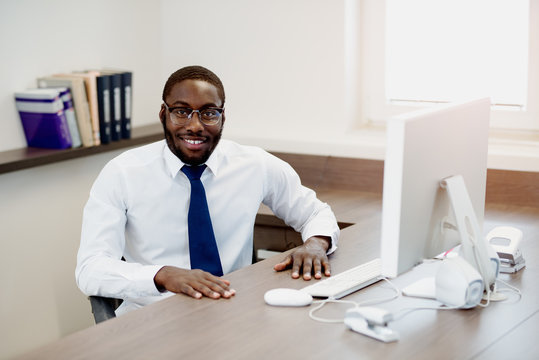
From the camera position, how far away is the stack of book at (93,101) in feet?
9.80

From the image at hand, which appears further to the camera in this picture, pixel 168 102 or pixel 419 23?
pixel 419 23

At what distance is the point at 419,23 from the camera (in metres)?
3.13

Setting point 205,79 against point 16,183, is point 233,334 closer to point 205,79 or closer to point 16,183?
point 205,79

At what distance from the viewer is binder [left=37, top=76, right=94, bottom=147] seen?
2980 millimetres

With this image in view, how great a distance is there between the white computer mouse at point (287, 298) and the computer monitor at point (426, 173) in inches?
9.2

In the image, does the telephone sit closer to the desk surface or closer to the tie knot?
the desk surface

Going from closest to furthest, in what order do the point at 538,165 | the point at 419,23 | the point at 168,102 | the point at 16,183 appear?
the point at 168,102 → the point at 538,165 → the point at 16,183 → the point at 419,23

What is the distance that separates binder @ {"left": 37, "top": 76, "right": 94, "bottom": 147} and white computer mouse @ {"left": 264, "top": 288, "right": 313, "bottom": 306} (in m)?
1.54

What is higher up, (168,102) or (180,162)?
(168,102)

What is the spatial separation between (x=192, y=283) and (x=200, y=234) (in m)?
0.34

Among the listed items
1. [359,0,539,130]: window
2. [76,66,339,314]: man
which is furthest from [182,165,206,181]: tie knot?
[359,0,539,130]: window

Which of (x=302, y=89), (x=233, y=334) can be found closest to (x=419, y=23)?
(x=302, y=89)

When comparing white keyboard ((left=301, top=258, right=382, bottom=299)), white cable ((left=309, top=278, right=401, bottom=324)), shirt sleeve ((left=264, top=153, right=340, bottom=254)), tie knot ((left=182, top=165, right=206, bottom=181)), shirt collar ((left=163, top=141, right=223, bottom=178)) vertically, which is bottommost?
white cable ((left=309, top=278, right=401, bottom=324))

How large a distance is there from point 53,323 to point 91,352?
1.77m
